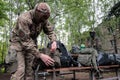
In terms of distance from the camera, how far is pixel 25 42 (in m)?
3.26

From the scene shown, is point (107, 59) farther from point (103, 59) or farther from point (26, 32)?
point (26, 32)

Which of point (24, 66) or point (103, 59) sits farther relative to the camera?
point (103, 59)

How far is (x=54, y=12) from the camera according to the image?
1942 cm

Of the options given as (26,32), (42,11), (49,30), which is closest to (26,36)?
(26,32)

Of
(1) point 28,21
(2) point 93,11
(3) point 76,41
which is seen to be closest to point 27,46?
(1) point 28,21

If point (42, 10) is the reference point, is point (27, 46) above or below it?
below

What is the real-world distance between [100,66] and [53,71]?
2.53 meters

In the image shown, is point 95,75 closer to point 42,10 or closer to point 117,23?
point 42,10

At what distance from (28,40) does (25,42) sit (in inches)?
2.2

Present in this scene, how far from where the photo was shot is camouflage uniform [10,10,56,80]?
3.22 meters

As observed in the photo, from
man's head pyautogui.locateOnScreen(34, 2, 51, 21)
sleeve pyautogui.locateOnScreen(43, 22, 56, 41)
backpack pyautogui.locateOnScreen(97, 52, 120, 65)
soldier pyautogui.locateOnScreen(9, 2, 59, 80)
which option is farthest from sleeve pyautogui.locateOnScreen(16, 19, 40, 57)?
backpack pyautogui.locateOnScreen(97, 52, 120, 65)

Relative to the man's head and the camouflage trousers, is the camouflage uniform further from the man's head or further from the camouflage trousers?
the man's head

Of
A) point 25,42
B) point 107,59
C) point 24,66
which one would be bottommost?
point 107,59

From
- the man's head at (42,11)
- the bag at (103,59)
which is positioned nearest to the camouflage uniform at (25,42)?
the man's head at (42,11)
